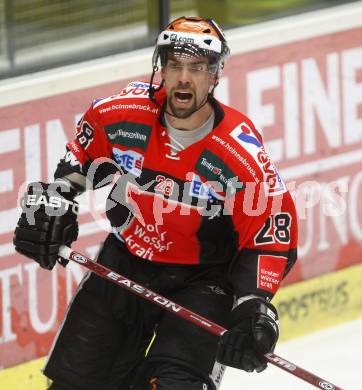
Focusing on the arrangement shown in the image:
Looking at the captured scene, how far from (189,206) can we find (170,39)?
1.74 feet

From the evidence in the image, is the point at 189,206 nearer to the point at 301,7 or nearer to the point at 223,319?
the point at 223,319

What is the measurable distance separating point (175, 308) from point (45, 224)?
1.68 feet

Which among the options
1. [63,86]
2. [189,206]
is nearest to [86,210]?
[63,86]

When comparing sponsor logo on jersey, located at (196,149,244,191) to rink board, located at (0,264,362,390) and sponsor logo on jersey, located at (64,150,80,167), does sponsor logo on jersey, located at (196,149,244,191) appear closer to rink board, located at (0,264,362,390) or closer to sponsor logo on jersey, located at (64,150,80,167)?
sponsor logo on jersey, located at (64,150,80,167)

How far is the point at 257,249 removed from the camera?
473 centimetres

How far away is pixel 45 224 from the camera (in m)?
4.89

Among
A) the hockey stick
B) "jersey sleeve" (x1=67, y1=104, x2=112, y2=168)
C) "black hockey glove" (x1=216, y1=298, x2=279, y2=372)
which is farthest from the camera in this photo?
"jersey sleeve" (x1=67, y1=104, x2=112, y2=168)

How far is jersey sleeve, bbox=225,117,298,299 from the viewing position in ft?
15.5

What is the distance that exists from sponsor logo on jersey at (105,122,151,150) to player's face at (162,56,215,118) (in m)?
0.13

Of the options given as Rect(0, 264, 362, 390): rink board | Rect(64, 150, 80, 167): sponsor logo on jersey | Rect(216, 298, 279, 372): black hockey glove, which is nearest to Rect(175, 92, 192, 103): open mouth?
Rect(64, 150, 80, 167): sponsor logo on jersey

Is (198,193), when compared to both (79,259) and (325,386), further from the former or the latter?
(325,386)

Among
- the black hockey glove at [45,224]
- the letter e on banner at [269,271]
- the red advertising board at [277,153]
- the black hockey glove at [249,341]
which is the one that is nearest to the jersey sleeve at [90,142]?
the black hockey glove at [45,224]

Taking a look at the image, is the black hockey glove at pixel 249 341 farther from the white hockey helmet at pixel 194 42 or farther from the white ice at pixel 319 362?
the white ice at pixel 319 362

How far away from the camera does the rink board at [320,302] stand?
6945mm
